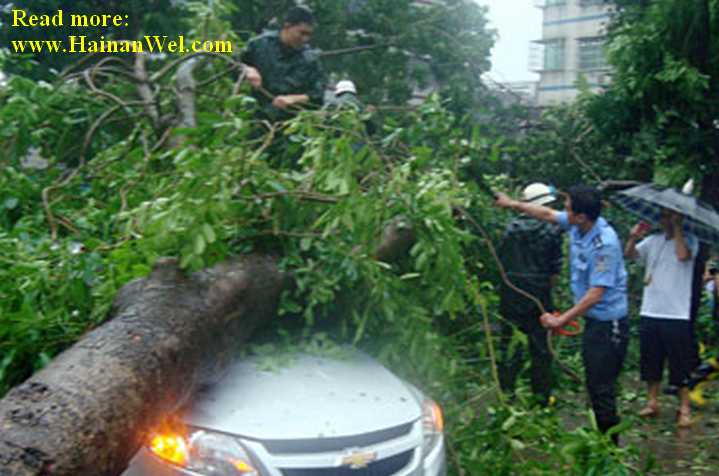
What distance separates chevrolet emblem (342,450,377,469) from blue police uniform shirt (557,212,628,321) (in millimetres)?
2386

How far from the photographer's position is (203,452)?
3.21 meters

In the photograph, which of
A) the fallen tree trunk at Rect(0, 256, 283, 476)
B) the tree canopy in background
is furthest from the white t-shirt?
the fallen tree trunk at Rect(0, 256, 283, 476)

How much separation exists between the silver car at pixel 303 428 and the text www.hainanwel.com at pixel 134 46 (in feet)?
8.12

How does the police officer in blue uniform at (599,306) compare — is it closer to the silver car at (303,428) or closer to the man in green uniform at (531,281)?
the man in green uniform at (531,281)

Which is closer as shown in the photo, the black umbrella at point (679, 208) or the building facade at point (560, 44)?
the black umbrella at point (679, 208)

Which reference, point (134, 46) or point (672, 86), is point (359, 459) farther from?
point (672, 86)

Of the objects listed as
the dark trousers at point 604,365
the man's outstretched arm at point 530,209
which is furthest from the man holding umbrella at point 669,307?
the dark trousers at point 604,365

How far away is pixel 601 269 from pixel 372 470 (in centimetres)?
244

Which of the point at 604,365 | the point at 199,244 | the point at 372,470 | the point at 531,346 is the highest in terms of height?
the point at 199,244

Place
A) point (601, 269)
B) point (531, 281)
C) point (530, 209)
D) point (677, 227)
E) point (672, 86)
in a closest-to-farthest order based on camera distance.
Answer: point (601, 269) < point (530, 209) < point (531, 281) < point (677, 227) < point (672, 86)

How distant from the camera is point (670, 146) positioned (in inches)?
328

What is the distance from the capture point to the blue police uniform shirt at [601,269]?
5227 mm

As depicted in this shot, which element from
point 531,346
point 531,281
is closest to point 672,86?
point 531,281

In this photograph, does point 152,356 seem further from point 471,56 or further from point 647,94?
point 471,56
